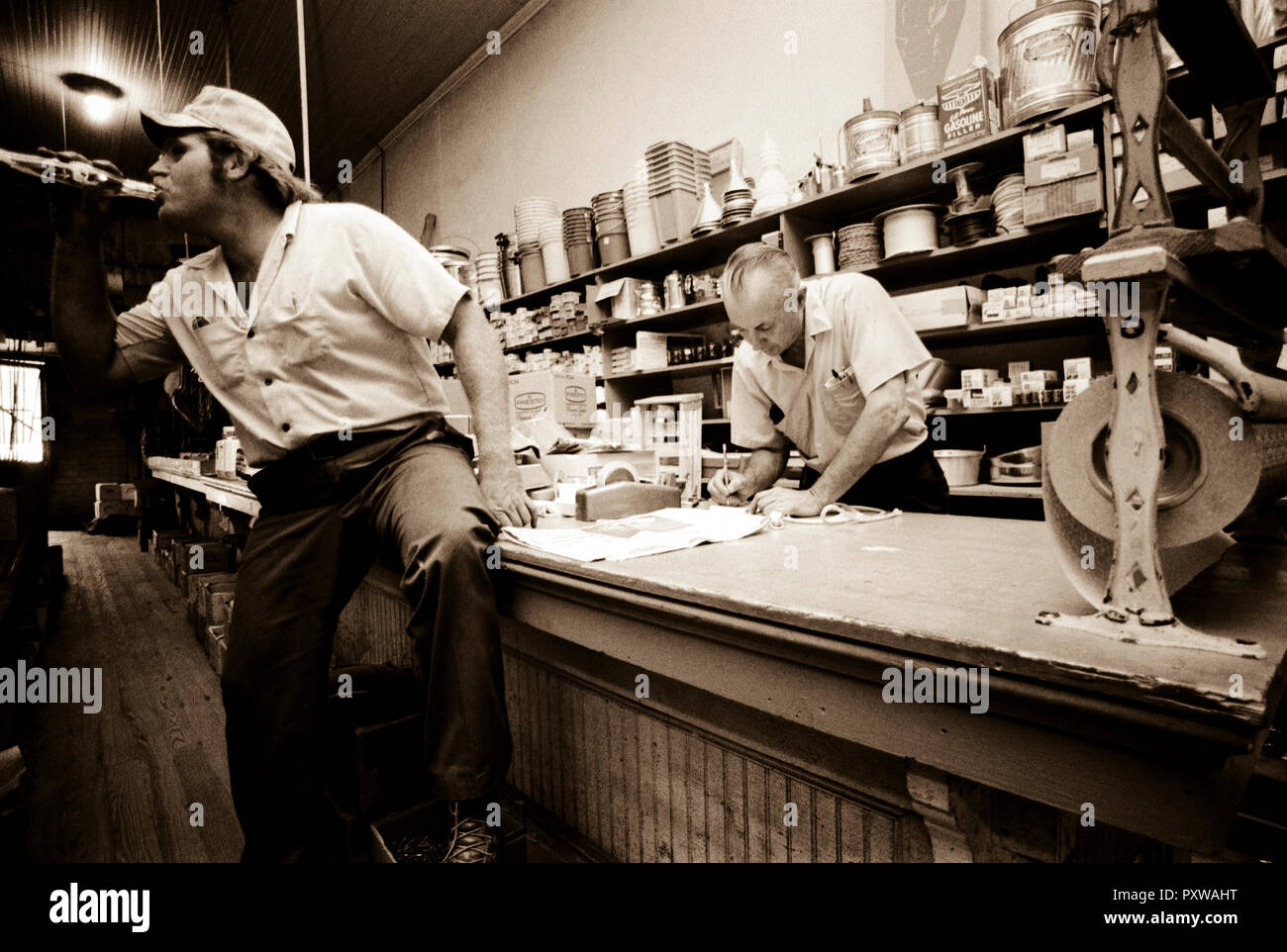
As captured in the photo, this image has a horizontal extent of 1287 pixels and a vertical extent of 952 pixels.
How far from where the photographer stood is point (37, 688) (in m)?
3.11

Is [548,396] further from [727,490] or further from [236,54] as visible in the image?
[236,54]

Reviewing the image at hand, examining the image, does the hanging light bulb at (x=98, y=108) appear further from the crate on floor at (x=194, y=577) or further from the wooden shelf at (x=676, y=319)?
the wooden shelf at (x=676, y=319)

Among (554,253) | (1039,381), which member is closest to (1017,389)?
(1039,381)

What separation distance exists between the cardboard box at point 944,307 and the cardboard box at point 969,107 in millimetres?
582

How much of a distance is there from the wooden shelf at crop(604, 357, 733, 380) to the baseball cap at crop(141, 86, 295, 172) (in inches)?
95.5

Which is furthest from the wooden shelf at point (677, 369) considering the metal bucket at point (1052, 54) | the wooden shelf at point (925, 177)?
the metal bucket at point (1052, 54)

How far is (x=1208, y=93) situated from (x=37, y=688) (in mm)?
4507

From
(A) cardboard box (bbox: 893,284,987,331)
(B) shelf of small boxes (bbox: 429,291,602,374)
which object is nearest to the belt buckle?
(A) cardboard box (bbox: 893,284,987,331)

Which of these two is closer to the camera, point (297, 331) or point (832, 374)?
point (297, 331)

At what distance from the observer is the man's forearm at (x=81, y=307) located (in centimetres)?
159

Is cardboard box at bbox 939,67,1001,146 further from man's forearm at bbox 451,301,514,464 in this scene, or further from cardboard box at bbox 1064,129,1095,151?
man's forearm at bbox 451,301,514,464

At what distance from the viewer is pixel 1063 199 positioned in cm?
239

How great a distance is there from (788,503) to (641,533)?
462 millimetres

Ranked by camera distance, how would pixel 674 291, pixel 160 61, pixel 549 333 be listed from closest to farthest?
pixel 674 291
pixel 549 333
pixel 160 61
